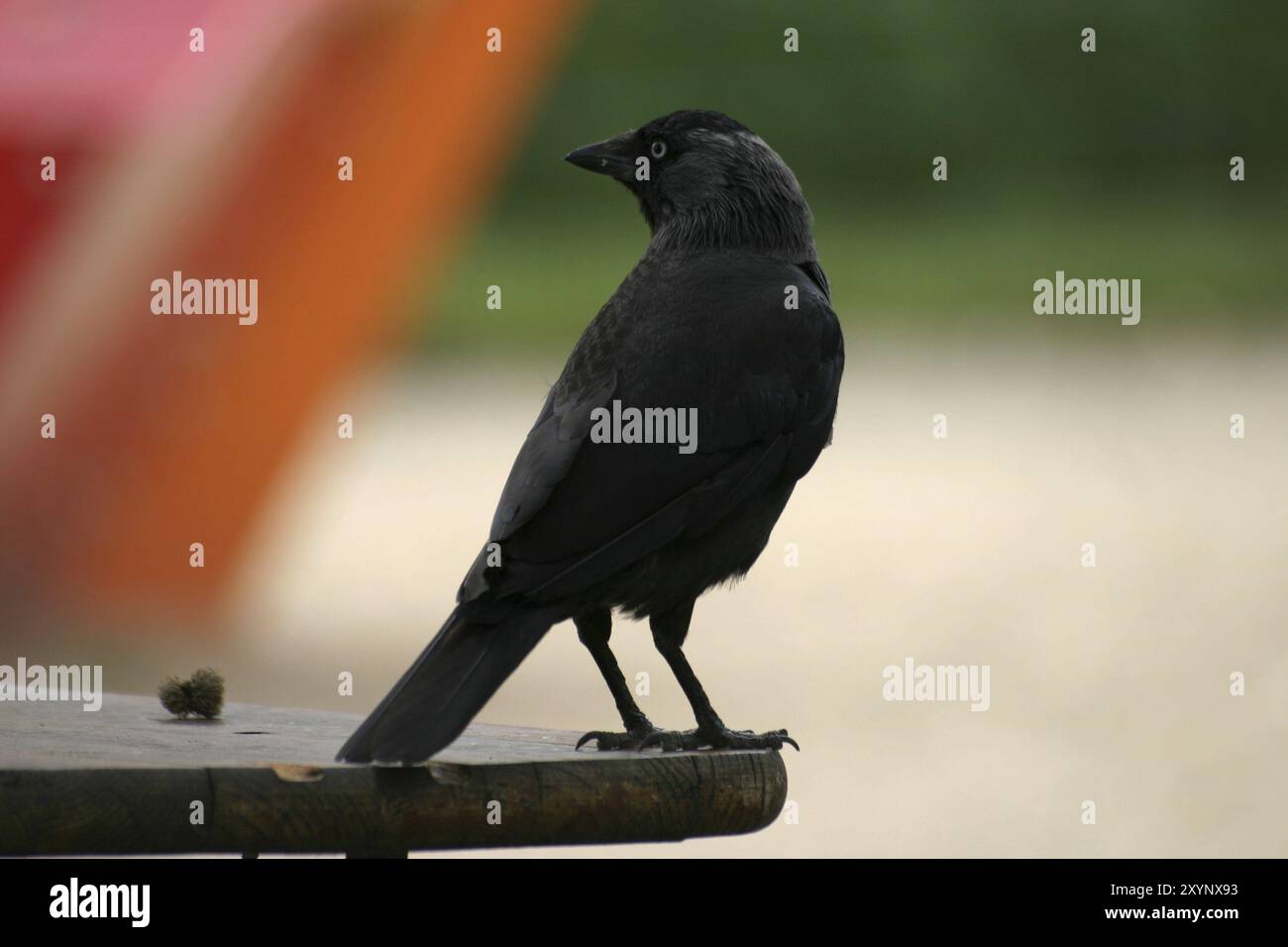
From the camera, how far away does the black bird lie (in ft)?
9.81

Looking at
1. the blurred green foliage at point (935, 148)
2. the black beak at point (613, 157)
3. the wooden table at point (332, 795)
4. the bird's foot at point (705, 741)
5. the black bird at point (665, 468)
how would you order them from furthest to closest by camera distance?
the blurred green foliage at point (935, 148)
the black beak at point (613, 157)
the bird's foot at point (705, 741)
the black bird at point (665, 468)
the wooden table at point (332, 795)

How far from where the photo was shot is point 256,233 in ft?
31.9

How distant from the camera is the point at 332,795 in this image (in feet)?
8.39

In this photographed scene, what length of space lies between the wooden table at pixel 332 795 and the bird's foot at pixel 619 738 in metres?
0.18

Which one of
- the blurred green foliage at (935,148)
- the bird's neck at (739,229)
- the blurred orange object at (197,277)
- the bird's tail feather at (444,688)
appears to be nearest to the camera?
the bird's tail feather at (444,688)

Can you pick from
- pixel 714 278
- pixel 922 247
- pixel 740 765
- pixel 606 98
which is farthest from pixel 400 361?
pixel 740 765

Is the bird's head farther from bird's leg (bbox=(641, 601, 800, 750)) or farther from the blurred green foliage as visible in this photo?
the blurred green foliage

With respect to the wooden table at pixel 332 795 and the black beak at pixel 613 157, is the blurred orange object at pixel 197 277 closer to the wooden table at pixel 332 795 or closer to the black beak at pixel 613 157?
the black beak at pixel 613 157

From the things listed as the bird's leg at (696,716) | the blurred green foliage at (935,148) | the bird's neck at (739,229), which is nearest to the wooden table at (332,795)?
the bird's leg at (696,716)

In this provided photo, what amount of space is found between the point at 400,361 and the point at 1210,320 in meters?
6.58

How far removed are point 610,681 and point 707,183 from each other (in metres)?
1.19

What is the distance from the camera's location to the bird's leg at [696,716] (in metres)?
3.33

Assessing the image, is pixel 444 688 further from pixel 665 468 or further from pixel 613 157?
pixel 613 157

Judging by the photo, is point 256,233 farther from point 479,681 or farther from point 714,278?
point 479,681
